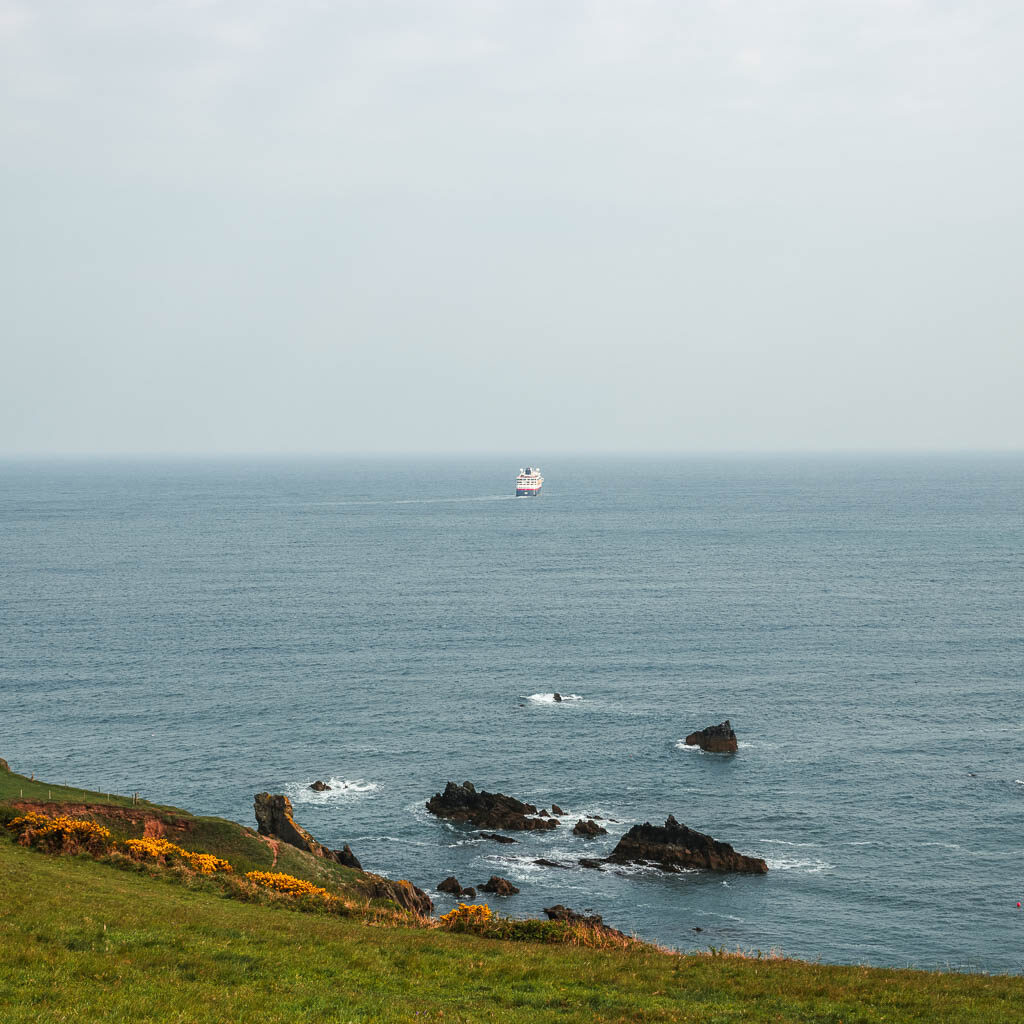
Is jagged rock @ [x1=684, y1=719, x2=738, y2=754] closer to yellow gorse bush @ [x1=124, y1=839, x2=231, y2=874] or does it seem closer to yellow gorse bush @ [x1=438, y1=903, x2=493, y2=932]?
yellow gorse bush @ [x1=124, y1=839, x2=231, y2=874]

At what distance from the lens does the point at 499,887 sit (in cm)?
5694

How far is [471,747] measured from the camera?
3260 inches

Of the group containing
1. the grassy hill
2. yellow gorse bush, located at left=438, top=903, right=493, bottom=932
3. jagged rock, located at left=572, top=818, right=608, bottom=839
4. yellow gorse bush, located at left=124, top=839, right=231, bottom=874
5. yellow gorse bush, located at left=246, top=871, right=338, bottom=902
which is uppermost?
the grassy hill

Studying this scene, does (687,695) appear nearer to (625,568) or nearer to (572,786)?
(572,786)

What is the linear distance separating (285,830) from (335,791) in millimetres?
18911

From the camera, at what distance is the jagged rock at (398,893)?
46.2 metres

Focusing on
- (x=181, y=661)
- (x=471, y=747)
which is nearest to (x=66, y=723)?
(x=181, y=661)

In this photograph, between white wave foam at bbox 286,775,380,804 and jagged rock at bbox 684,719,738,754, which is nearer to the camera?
white wave foam at bbox 286,775,380,804

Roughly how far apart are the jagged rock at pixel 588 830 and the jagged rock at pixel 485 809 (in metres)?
2.23

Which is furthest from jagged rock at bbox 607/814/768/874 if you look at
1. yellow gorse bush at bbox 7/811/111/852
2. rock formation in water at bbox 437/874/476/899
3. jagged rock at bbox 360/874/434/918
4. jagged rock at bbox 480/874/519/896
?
yellow gorse bush at bbox 7/811/111/852

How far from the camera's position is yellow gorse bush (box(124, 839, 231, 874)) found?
125ft

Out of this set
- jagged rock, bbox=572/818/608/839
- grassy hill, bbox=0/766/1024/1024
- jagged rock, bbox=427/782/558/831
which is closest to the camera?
grassy hill, bbox=0/766/1024/1024

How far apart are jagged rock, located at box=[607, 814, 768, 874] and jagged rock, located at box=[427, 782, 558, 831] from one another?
6849mm

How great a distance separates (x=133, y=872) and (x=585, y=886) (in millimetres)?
30223
